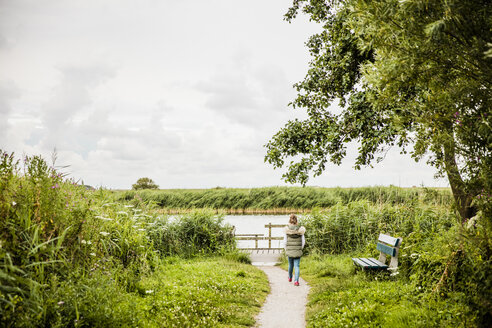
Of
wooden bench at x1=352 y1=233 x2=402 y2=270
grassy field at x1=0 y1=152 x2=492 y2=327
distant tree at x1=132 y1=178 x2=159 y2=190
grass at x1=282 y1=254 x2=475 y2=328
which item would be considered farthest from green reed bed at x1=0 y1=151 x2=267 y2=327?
distant tree at x1=132 y1=178 x2=159 y2=190

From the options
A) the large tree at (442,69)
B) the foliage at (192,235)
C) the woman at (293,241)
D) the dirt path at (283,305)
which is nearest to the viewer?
the large tree at (442,69)

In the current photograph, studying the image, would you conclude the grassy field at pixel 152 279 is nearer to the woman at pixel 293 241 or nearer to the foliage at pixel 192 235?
the woman at pixel 293 241

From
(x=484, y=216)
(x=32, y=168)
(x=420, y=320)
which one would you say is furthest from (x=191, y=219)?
(x=484, y=216)

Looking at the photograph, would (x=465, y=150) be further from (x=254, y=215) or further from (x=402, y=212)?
(x=254, y=215)

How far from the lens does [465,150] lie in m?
4.85

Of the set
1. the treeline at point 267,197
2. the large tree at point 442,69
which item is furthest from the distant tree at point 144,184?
the large tree at point 442,69

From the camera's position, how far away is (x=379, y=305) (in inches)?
258

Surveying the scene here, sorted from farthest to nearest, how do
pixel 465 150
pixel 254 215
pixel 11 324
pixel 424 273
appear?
pixel 254 215
pixel 424 273
pixel 465 150
pixel 11 324

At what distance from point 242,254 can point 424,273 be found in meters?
7.30

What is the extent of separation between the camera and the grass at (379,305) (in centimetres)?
540

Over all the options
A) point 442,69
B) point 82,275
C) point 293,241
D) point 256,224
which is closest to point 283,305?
point 293,241

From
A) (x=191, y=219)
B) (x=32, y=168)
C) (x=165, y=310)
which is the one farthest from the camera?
(x=191, y=219)

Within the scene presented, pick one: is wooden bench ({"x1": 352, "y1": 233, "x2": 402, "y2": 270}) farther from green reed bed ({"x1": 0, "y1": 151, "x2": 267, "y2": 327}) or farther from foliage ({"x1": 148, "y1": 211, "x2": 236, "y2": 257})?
foliage ({"x1": 148, "y1": 211, "x2": 236, "y2": 257})

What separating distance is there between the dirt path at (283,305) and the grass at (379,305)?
0.79 feet
